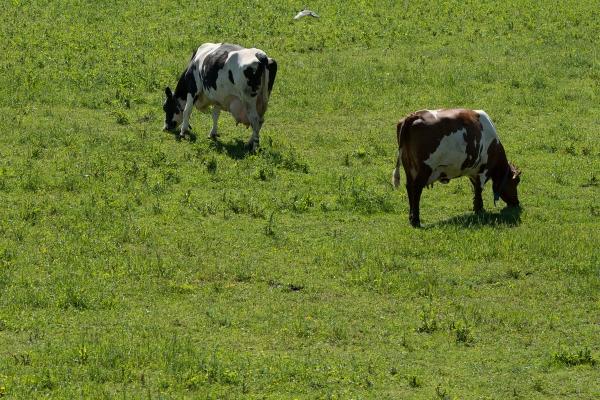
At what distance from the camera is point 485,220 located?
64.6 ft

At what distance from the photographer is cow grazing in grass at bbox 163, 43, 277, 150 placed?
944 inches

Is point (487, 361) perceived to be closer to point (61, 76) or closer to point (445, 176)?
point (445, 176)

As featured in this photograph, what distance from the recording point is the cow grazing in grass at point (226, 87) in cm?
2398

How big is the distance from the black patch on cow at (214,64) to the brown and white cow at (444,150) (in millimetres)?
5897

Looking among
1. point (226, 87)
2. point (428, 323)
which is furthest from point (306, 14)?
point (428, 323)

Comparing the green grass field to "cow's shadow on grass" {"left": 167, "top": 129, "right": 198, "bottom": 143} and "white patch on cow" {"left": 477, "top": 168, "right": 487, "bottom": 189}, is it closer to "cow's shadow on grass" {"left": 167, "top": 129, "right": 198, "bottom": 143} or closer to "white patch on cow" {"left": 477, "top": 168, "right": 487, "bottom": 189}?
"cow's shadow on grass" {"left": 167, "top": 129, "right": 198, "bottom": 143}

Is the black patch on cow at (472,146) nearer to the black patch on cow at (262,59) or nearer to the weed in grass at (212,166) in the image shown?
the weed in grass at (212,166)

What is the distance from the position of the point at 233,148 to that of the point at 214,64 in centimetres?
190

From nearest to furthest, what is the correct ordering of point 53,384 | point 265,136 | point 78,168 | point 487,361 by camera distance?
point 53,384, point 487,361, point 78,168, point 265,136

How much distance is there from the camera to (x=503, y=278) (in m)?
17.0

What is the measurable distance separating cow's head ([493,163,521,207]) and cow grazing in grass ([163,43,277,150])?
17.3 feet

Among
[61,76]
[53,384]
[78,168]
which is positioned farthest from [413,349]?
[61,76]

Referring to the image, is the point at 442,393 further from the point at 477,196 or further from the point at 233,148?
the point at 233,148

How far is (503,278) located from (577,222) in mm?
3511
